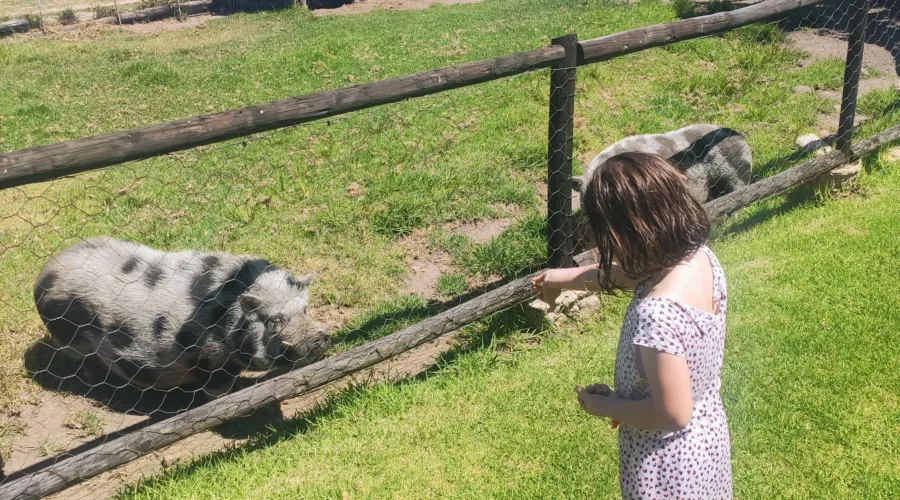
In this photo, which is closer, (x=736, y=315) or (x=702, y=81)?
(x=736, y=315)

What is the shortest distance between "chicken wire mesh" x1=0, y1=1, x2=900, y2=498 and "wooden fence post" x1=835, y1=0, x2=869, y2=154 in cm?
39

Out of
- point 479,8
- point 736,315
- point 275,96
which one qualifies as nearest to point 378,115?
point 275,96

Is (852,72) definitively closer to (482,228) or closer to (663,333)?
(482,228)

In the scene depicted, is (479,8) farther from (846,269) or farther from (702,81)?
(846,269)

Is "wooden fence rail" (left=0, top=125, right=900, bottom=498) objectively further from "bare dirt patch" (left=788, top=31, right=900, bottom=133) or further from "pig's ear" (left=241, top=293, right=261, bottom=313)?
"bare dirt patch" (left=788, top=31, right=900, bottom=133)

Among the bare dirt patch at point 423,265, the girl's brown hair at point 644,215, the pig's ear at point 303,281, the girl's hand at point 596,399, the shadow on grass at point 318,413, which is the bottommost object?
the shadow on grass at point 318,413

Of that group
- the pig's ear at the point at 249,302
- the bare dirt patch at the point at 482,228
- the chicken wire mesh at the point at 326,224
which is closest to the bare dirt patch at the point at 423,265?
the chicken wire mesh at the point at 326,224

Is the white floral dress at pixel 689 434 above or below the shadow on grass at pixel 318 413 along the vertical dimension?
above

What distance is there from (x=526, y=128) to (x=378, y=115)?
1730mm

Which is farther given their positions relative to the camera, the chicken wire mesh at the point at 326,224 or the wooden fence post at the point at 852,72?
the wooden fence post at the point at 852,72

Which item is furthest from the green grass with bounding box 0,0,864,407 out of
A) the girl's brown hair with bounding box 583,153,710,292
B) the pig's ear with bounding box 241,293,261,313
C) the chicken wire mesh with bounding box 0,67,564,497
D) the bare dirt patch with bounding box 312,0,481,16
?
the bare dirt patch with bounding box 312,0,481,16

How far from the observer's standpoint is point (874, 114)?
802cm

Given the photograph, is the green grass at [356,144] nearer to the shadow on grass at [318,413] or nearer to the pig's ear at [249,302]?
the shadow on grass at [318,413]

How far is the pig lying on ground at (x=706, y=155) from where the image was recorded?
6309 millimetres
